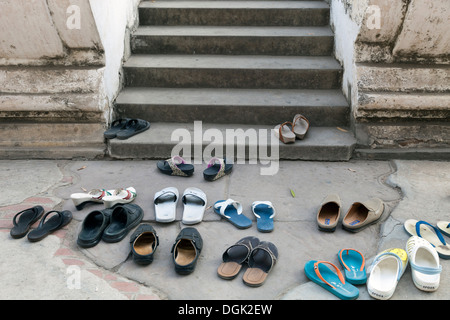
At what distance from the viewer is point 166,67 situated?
4.09 meters

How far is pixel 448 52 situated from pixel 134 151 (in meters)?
2.86

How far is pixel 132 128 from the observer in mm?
3756

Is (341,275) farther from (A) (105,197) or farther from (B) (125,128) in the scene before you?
(B) (125,128)

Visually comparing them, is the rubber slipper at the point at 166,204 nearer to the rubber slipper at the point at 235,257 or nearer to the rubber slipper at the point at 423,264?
the rubber slipper at the point at 235,257

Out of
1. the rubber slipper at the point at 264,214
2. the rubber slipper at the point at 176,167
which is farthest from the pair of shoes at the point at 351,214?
the rubber slipper at the point at 176,167

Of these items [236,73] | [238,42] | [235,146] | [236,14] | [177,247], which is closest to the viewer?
[177,247]

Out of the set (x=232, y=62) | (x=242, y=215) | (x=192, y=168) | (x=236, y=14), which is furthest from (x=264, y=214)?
(x=236, y=14)

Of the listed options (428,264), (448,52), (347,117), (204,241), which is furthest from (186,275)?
(448,52)

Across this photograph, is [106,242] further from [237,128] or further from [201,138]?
[237,128]

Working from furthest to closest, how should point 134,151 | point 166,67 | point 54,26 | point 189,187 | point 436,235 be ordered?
point 166,67
point 134,151
point 54,26
point 189,187
point 436,235

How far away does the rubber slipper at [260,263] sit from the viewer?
222cm

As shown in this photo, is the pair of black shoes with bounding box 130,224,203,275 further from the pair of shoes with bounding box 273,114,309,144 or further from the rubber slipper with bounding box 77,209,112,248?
the pair of shoes with bounding box 273,114,309,144

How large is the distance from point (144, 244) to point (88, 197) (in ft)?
2.33

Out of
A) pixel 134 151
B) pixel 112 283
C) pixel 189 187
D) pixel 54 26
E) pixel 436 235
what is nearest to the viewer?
pixel 112 283
